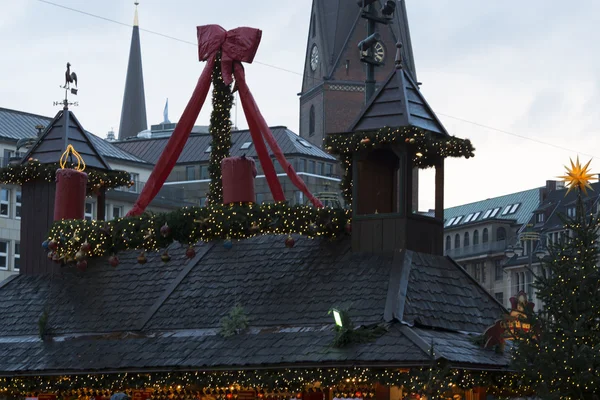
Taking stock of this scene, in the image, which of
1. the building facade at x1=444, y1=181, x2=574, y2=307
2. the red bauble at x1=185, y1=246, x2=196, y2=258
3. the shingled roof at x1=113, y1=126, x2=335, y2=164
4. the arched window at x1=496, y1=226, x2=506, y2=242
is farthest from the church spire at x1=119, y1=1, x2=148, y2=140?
the red bauble at x1=185, y1=246, x2=196, y2=258

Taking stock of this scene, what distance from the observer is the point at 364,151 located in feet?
94.6

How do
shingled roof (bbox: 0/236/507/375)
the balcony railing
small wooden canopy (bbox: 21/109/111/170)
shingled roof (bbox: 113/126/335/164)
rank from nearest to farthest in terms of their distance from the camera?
shingled roof (bbox: 0/236/507/375) < small wooden canopy (bbox: 21/109/111/170) < shingled roof (bbox: 113/126/335/164) < the balcony railing

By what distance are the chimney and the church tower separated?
254 feet

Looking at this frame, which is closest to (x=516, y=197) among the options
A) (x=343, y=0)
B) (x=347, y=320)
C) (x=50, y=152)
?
(x=343, y=0)

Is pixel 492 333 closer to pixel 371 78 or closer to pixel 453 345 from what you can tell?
pixel 453 345

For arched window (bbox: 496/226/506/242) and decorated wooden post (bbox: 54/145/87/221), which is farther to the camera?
arched window (bbox: 496/226/506/242)

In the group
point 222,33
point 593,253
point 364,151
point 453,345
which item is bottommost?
point 453,345

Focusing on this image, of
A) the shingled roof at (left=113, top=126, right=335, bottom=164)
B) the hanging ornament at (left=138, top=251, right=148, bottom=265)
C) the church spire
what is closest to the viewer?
the hanging ornament at (left=138, top=251, right=148, bottom=265)

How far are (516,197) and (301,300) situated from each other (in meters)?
88.5

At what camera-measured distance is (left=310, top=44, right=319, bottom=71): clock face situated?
4727 inches

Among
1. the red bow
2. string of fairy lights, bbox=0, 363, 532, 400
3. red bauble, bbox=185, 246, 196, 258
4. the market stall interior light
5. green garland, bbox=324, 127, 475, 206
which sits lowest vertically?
string of fairy lights, bbox=0, 363, 532, 400

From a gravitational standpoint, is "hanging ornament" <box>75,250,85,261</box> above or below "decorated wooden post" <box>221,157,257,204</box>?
below

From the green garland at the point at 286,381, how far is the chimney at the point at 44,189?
464 centimetres

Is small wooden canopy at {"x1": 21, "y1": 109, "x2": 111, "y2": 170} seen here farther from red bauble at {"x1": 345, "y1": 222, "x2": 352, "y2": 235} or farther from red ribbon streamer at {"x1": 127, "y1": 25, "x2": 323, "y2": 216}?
red bauble at {"x1": 345, "y1": 222, "x2": 352, "y2": 235}
